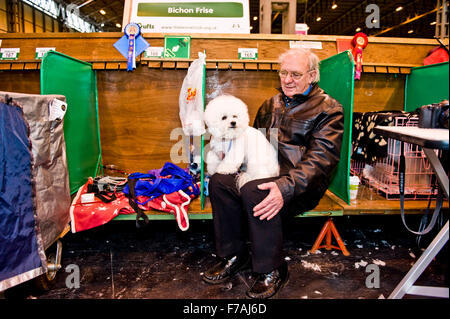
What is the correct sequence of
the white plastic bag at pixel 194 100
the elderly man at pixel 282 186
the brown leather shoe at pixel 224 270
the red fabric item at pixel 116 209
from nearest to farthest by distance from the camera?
the elderly man at pixel 282 186, the brown leather shoe at pixel 224 270, the red fabric item at pixel 116 209, the white plastic bag at pixel 194 100

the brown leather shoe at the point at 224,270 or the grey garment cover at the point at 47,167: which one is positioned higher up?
the grey garment cover at the point at 47,167

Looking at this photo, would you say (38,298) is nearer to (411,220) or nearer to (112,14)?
(411,220)

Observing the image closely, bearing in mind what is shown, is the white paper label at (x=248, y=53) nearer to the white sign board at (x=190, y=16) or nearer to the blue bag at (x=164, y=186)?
the white sign board at (x=190, y=16)

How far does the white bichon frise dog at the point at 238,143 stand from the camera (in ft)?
5.53

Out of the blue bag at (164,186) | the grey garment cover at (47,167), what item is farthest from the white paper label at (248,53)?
the grey garment cover at (47,167)

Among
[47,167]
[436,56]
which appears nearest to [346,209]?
[436,56]

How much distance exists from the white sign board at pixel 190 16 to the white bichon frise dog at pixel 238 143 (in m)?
1.15

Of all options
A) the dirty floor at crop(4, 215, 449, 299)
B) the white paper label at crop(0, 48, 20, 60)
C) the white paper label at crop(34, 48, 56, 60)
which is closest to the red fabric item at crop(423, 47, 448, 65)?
the dirty floor at crop(4, 215, 449, 299)

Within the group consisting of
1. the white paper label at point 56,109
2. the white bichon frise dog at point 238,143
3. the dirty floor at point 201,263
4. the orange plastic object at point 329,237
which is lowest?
the dirty floor at point 201,263

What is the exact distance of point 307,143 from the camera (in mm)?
1722

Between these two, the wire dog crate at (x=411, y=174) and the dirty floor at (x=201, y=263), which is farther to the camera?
the wire dog crate at (x=411, y=174)

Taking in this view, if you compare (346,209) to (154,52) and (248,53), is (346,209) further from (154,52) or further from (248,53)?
(154,52)

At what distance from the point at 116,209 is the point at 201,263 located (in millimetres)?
650

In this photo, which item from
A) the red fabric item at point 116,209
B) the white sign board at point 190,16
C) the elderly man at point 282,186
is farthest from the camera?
the white sign board at point 190,16
